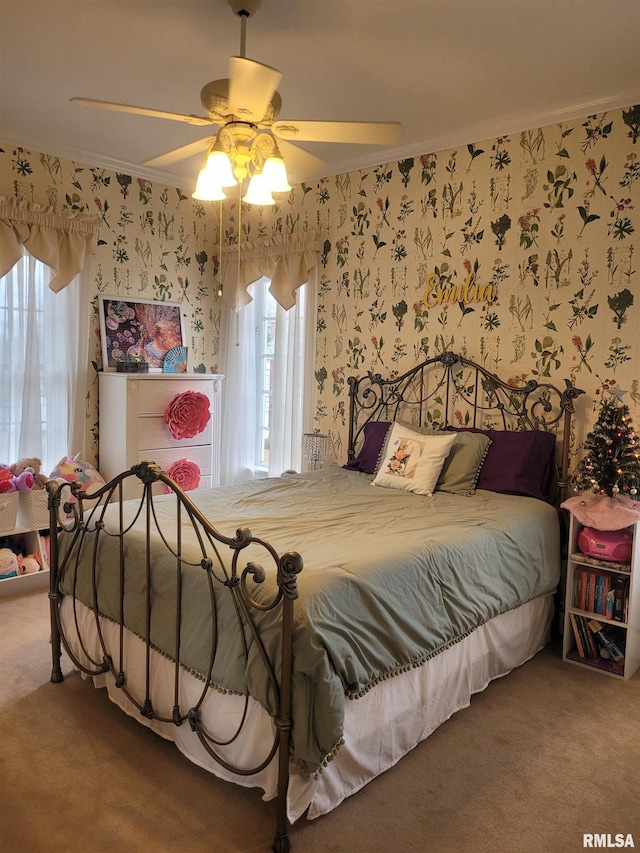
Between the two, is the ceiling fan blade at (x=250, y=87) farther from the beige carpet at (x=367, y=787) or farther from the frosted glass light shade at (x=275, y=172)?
the beige carpet at (x=367, y=787)

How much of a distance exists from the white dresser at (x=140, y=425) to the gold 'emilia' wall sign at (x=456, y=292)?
1.75 m

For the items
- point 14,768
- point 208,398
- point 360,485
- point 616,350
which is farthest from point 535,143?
point 14,768

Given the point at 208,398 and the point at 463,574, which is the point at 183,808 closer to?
the point at 463,574

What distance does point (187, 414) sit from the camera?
4.48 m

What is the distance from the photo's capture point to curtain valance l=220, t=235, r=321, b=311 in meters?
4.56

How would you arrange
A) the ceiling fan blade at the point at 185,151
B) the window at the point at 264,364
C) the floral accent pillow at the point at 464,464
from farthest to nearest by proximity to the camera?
the window at the point at 264,364 < the floral accent pillow at the point at 464,464 < the ceiling fan blade at the point at 185,151

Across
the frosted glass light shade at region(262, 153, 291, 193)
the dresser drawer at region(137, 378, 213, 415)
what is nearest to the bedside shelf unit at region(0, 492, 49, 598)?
the dresser drawer at region(137, 378, 213, 415)

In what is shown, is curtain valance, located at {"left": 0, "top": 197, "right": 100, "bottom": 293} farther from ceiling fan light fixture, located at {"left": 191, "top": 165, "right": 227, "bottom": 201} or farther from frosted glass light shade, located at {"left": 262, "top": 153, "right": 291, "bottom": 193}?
frosted glass light shade, located at {"left": 262, "top": 153, "right": 291, "bottom": 193}

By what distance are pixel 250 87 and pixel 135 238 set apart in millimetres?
2865

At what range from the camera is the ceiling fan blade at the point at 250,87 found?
197 cm

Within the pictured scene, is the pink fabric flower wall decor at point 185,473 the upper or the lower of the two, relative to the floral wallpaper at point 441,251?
lower

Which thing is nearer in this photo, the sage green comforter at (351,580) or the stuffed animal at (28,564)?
the sage green comforter at (351,580)

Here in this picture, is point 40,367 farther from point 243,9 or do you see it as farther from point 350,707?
point 350,707

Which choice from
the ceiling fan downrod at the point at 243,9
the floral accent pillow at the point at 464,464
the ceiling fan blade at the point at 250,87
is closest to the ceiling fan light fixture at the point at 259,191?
the ceiling fan blade at the point at 250,87
